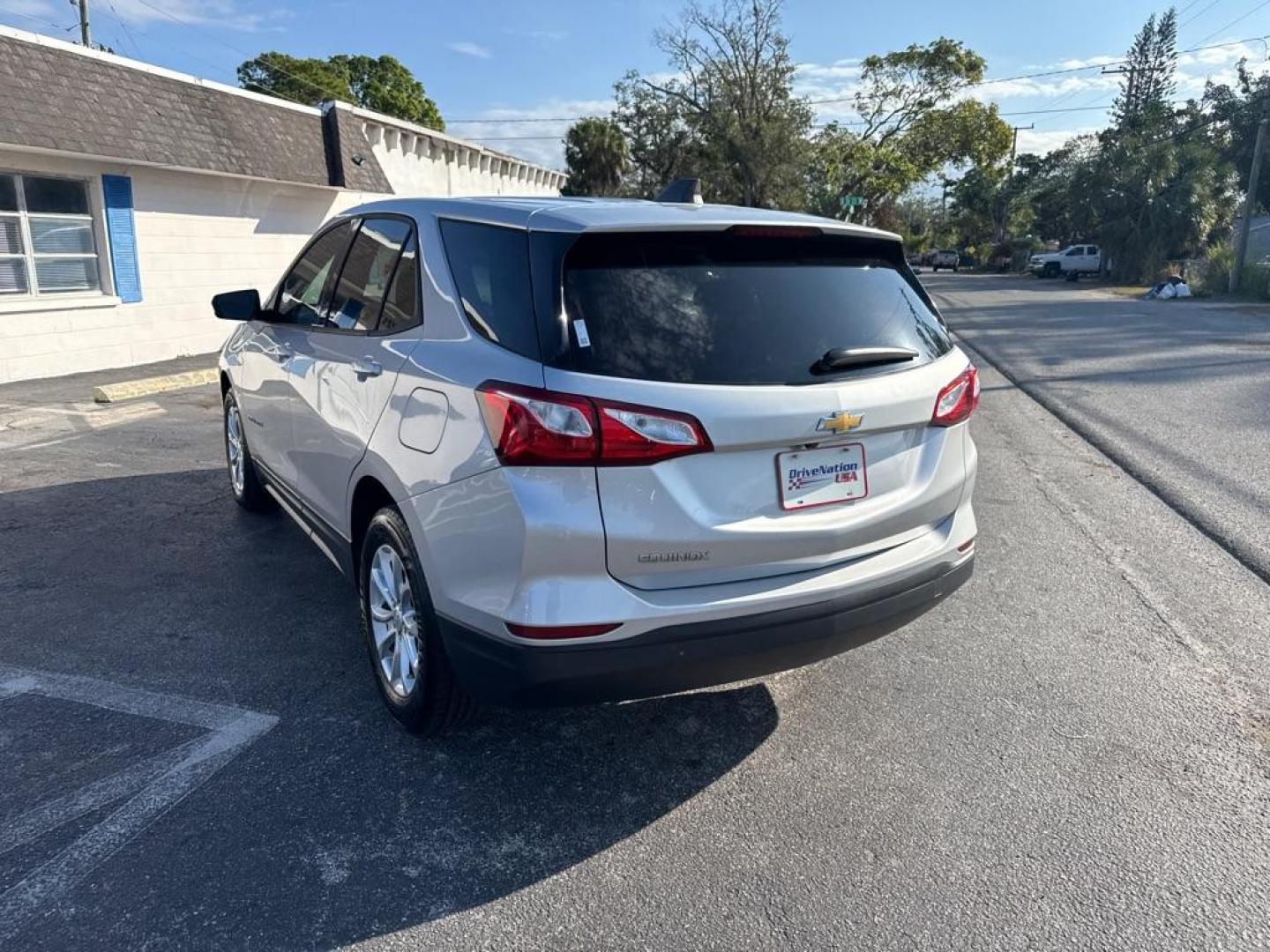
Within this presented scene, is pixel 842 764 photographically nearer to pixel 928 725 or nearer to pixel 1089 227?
pixel 928 725

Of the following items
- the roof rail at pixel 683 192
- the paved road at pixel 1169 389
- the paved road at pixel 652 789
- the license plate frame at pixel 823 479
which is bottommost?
the paved road at pixel 652 789

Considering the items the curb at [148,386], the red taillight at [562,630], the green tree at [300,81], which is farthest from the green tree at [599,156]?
the red taillight at [562,630]

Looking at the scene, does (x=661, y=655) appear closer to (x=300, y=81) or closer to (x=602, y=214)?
(x=602, y=214)

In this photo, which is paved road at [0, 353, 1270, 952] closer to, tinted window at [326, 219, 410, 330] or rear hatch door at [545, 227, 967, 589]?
rear hatch door at [545, 227, 967, 589]

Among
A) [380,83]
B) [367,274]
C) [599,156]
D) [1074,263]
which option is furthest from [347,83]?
[367,274]

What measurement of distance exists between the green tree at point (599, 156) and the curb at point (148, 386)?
1311 inches

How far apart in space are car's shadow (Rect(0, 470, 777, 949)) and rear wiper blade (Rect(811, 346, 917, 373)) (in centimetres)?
139

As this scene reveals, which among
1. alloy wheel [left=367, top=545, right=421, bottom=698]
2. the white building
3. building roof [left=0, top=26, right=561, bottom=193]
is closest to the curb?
the white building

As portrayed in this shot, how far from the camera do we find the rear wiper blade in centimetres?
292

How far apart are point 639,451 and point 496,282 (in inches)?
30.2

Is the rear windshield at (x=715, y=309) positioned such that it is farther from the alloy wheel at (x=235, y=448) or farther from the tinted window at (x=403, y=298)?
the alloy wheel at (x=235, y=448)

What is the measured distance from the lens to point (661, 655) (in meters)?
2.66

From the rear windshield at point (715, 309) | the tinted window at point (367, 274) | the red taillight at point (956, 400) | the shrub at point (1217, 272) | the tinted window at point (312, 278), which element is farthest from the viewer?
the shrub at point (1217, 272)

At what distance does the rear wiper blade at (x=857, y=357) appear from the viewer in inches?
115
